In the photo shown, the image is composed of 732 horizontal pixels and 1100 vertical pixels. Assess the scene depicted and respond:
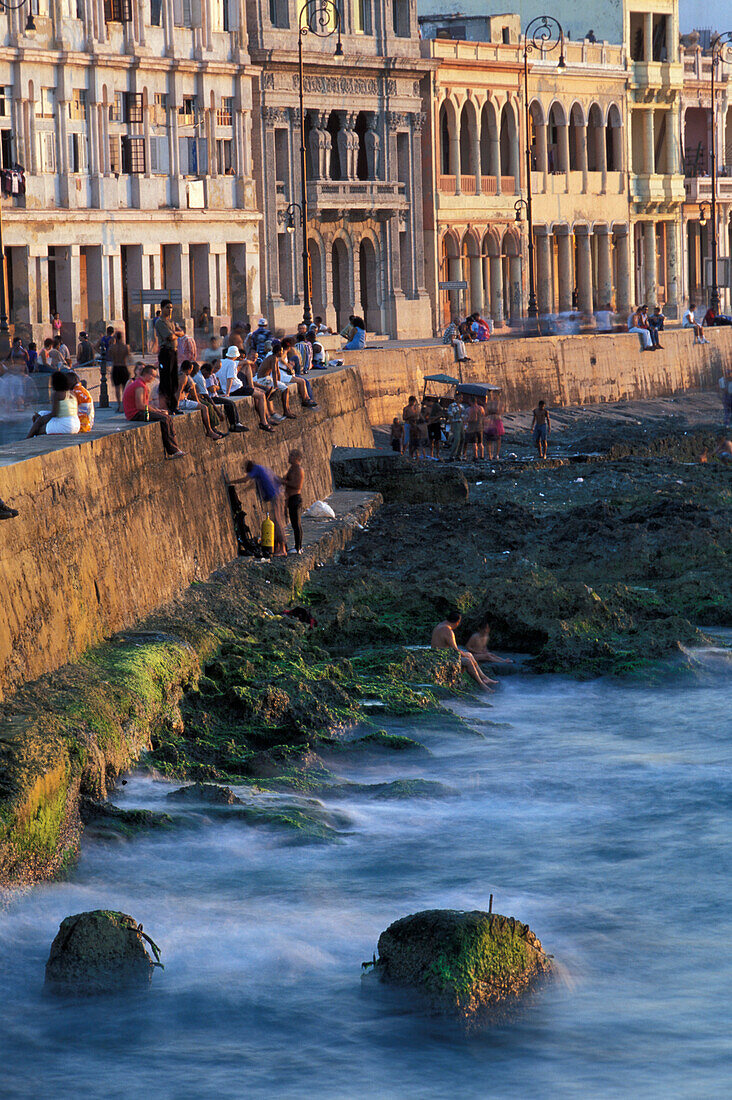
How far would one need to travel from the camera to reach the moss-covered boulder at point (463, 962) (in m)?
11.9

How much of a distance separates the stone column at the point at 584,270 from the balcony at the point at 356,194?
11.7 meters

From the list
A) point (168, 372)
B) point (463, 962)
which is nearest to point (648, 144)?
point (168, 372)

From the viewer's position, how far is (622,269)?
225ft

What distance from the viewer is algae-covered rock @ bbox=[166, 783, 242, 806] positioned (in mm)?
15156

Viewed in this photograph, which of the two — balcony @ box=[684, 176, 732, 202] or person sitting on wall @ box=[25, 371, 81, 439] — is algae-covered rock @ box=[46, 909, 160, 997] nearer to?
person sitting on wall @ box=[25, 371, 81, 439]

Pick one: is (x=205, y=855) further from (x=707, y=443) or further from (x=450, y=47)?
(x=450, y=47)

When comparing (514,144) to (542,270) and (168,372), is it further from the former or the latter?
(168,372)

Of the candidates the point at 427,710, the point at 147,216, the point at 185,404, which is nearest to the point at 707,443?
the point at 147,216

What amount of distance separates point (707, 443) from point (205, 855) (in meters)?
30.2

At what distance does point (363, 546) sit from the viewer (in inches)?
1065

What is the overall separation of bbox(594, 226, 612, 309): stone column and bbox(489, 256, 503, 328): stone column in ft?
23.4

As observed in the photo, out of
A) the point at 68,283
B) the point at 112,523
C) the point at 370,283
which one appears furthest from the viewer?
the point at 370,283

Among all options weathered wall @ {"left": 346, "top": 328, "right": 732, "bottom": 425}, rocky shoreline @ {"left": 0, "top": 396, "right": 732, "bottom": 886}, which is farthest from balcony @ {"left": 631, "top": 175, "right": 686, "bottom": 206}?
rocky shoreline @ {"left": 0, "top": 396, "right": 732, "bottom": 886}

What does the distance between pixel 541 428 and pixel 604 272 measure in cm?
2907
